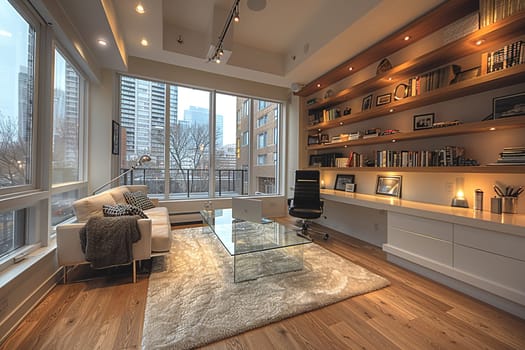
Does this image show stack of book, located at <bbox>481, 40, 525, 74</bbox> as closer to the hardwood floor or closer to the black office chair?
the hardwood floor

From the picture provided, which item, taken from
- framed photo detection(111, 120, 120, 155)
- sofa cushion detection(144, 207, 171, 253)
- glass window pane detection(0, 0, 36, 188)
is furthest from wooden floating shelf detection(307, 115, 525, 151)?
framed photo detection(111, 120, 120, 155)

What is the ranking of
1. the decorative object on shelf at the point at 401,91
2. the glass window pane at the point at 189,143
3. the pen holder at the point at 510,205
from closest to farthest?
1. the pen holder at the point at 510,205
2. the decorative object on shelf at the point at 401,91
3. the glass window pane at the point at 189,143

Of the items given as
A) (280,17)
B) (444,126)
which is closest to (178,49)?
(280,17)

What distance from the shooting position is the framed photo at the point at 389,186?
3064 millimetres

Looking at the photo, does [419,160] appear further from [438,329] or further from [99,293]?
[99,293]

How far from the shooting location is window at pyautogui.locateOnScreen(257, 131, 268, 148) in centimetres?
517

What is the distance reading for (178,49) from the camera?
354 cm

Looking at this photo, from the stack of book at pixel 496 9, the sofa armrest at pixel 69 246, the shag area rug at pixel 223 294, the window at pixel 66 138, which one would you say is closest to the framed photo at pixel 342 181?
the shag area rug at pixel 223 294

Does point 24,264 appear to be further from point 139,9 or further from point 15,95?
point 139,9

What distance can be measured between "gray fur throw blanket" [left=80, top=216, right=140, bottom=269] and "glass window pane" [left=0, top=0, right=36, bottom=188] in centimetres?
70

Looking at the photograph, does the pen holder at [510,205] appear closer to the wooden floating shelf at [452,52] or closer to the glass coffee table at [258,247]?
the wooden floating shelf at [452,52]

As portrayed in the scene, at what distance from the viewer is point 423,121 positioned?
271cm

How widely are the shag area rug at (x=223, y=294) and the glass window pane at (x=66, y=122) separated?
1.74m

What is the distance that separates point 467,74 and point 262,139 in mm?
3684
